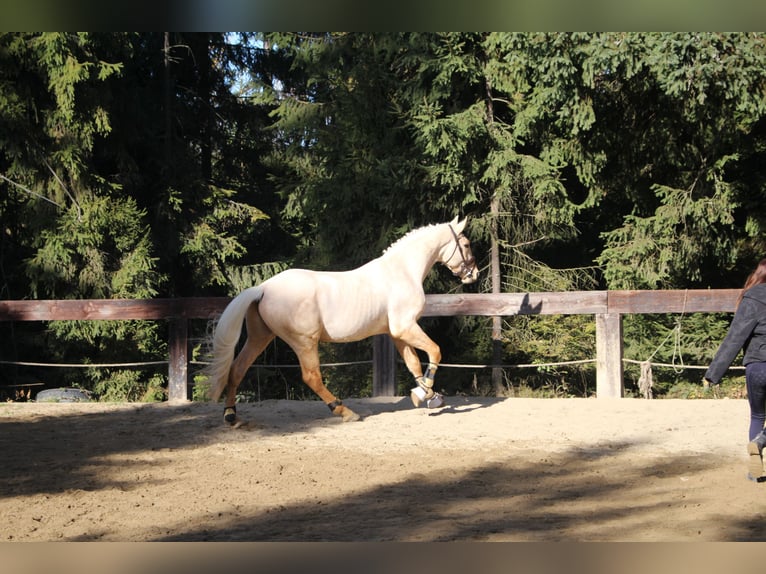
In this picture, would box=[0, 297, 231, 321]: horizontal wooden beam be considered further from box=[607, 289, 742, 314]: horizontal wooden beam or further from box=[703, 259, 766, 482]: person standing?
box=[703, 259, 766, 482]: person standing

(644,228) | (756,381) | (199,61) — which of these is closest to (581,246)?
(644,228)

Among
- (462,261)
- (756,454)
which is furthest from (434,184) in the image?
(756,454)

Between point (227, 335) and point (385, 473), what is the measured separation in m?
2.11

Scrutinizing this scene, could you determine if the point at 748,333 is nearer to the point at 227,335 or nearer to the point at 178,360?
the point at 227,335

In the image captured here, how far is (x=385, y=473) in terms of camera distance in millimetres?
5391

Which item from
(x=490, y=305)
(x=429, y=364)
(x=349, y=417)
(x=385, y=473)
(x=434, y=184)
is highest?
(x=434, y=184)

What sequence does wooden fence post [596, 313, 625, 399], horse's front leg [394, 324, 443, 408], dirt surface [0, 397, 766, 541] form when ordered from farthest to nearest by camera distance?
wooden fence post [596, 313, 625, 399], horse's front leg [394, 324, 443, 408], dirt surface [0, 397, 766, 541]

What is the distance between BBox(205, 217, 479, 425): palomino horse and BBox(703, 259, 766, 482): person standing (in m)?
2.83

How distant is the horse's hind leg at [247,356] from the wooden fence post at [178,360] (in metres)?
1.69

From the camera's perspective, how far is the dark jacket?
4.83m

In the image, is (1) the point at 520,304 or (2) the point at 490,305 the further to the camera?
(2) the point at 490,305

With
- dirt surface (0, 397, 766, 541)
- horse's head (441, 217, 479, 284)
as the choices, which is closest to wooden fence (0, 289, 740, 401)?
dirt surface (0, 397, 766, 541)

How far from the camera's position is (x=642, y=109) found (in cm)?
1269

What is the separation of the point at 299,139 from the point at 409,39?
2.79 metres
